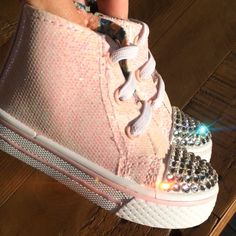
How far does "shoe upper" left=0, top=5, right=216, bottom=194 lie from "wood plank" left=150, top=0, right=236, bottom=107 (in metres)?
0.21

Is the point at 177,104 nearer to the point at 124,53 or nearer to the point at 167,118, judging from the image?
the point at 167,118

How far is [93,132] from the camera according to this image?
2.02 feet

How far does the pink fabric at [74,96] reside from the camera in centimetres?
57

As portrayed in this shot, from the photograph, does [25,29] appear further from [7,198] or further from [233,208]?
[233,208]

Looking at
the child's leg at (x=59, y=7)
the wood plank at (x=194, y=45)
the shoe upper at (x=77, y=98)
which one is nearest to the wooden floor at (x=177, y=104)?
the wood plank at (x=194, y=45)

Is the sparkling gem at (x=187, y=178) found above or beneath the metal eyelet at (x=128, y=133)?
beneath

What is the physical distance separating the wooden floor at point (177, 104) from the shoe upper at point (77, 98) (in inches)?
4.6

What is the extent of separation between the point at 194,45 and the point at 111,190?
0.39 metres

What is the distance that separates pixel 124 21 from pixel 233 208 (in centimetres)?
33

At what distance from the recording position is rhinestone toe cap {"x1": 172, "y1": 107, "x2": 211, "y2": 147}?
2.26 ft

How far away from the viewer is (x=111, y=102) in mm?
608

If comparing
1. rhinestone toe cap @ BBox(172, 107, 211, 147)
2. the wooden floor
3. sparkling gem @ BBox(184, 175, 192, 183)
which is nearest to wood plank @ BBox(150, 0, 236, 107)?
the wooden floor

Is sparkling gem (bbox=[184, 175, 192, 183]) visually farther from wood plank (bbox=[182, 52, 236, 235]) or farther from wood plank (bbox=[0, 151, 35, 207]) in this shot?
wood plank (bbox=[0, 151, 35, 207])

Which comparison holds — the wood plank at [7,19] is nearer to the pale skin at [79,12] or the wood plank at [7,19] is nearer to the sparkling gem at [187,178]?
the pale skin at [79,12]
